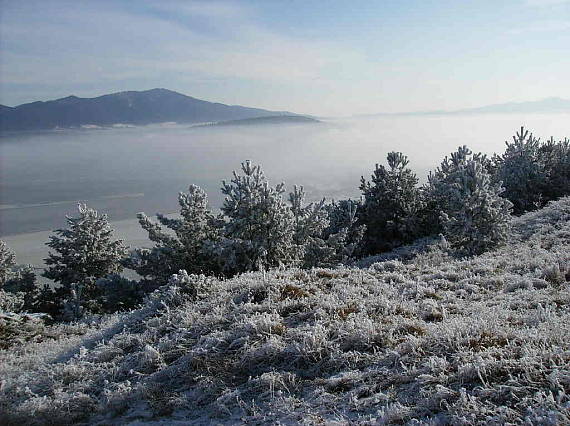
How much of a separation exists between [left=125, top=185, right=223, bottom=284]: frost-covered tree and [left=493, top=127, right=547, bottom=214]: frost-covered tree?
29128 millimetres

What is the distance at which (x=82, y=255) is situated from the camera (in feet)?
106

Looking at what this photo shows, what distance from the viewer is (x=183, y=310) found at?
35.1ft

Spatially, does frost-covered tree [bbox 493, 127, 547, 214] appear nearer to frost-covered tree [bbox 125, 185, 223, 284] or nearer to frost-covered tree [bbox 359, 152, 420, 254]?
frost-covered tree [bbox 359, 152, 420, 254]

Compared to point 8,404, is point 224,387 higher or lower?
higher

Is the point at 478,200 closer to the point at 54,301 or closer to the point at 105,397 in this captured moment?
the point at 105,397

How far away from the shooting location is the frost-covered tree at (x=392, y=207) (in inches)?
1396

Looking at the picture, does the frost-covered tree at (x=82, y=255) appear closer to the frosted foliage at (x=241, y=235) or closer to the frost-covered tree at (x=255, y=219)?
the frosted foliage at (x=241, y=235)

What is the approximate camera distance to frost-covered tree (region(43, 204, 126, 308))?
3222 centimetres

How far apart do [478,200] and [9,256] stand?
3372cm

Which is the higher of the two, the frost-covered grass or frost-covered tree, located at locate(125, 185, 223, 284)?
the frost-covered grass

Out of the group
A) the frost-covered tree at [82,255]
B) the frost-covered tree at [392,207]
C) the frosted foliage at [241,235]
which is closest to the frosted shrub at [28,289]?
the frost-covered tree at [82,255]

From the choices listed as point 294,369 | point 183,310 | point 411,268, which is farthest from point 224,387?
point 411,268

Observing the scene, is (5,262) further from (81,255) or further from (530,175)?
(530,175)

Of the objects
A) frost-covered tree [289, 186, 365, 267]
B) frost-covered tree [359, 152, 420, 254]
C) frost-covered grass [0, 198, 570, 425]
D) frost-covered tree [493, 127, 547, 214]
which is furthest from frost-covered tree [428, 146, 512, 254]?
frost-covered tree [493, 127, 547, 214]
